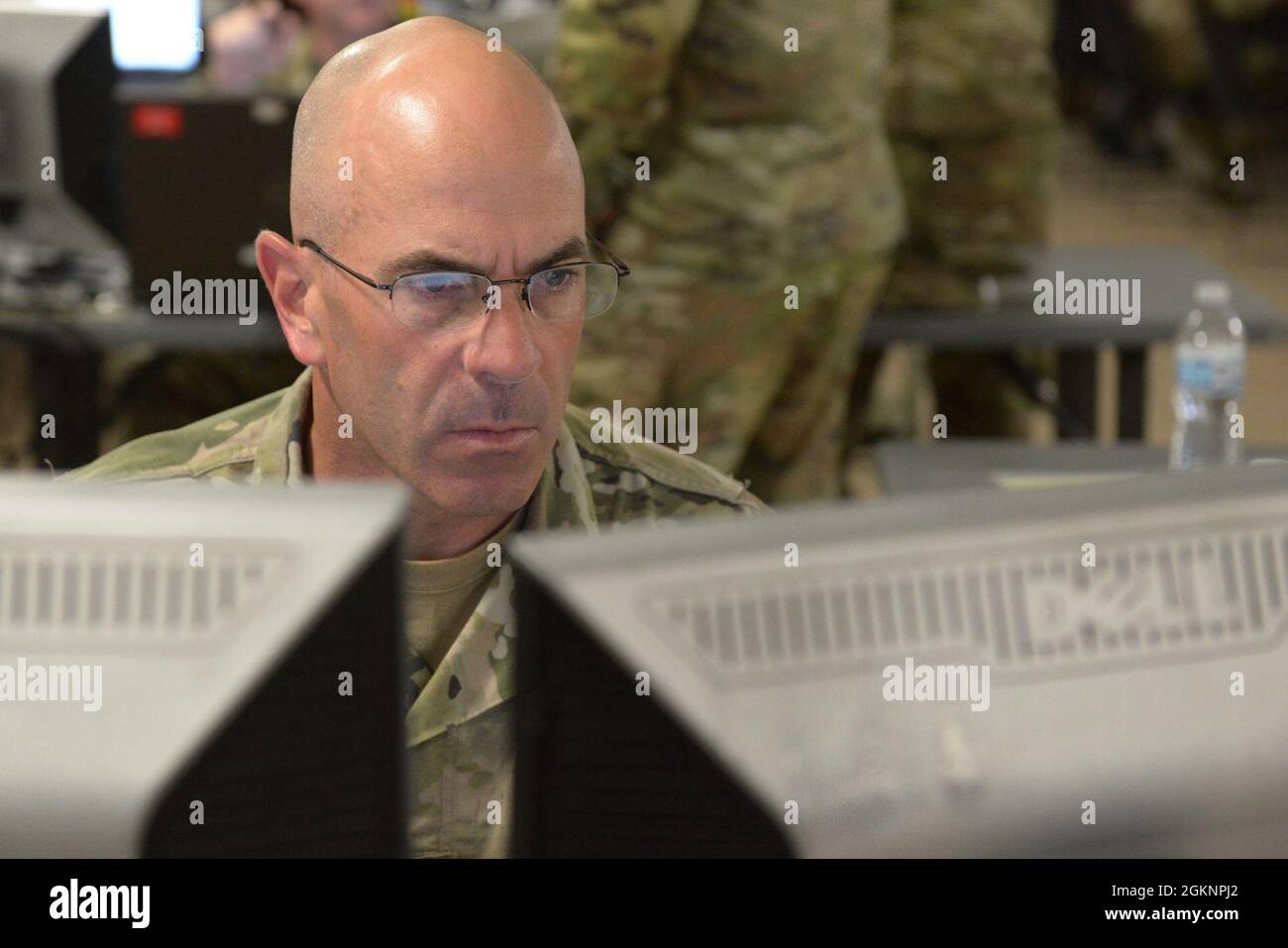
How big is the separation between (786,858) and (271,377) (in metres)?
2.25

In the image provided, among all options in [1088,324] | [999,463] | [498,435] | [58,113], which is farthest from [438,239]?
[1088,324]

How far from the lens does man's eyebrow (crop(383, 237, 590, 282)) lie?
82 centimetres

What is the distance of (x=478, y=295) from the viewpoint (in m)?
0.82

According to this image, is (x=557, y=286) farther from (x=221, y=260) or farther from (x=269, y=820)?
(x=221, y=260)

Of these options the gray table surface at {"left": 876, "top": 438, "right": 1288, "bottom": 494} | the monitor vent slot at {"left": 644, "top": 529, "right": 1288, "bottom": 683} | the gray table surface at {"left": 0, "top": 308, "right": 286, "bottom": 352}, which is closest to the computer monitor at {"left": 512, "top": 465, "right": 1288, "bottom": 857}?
the monitor vent slot at {"left": 644, "top": 529, "right": 1288, "bottom": 683}

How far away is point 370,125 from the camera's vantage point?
912 mm

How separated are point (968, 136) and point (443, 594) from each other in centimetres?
243

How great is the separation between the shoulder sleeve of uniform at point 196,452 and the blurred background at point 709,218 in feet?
2.17

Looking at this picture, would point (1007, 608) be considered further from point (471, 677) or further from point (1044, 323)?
point (1044, 323)

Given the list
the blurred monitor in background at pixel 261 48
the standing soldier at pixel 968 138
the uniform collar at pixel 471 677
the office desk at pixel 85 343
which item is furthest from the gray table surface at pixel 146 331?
the uniform collar at pixel 471 677

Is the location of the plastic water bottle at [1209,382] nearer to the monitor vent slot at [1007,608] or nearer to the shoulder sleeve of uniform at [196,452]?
the shoulder sleeve of uniform at [196,452]

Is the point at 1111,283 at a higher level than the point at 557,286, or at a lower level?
higher

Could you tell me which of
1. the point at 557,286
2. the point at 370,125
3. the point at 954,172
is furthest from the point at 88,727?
the point at 954,172

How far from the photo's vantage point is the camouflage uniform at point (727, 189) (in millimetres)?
2041
